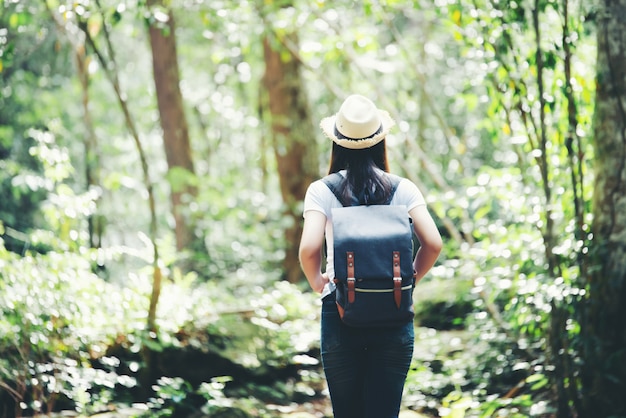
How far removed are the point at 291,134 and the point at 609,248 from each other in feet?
22.9

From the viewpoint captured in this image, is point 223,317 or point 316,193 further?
point 223,317

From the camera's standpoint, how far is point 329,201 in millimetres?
3195

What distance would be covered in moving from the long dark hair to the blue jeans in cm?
49

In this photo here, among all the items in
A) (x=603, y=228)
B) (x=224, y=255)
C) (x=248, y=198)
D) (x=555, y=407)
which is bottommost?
(x=555, y=407)

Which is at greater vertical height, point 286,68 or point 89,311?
point 286,68

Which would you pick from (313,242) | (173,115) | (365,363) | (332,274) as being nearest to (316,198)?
(313,242)

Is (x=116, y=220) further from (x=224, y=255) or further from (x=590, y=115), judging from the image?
(x=590, y=115)

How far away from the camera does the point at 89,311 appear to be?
16.5ft

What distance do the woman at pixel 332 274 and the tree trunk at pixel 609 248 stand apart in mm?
1708

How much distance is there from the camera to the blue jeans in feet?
10.2

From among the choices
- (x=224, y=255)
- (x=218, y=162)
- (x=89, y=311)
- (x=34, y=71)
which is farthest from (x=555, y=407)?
(x=218, y=162)

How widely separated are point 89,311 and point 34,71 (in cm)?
1054


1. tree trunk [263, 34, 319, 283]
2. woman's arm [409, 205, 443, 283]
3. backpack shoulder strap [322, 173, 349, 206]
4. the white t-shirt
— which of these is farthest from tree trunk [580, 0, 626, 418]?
tree trunk [263, 34, 319, 283]

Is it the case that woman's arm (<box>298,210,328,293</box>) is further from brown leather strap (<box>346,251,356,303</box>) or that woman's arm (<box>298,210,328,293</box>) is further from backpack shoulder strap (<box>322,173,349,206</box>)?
brown leather strap (<box>346,251,356,303</box>)
